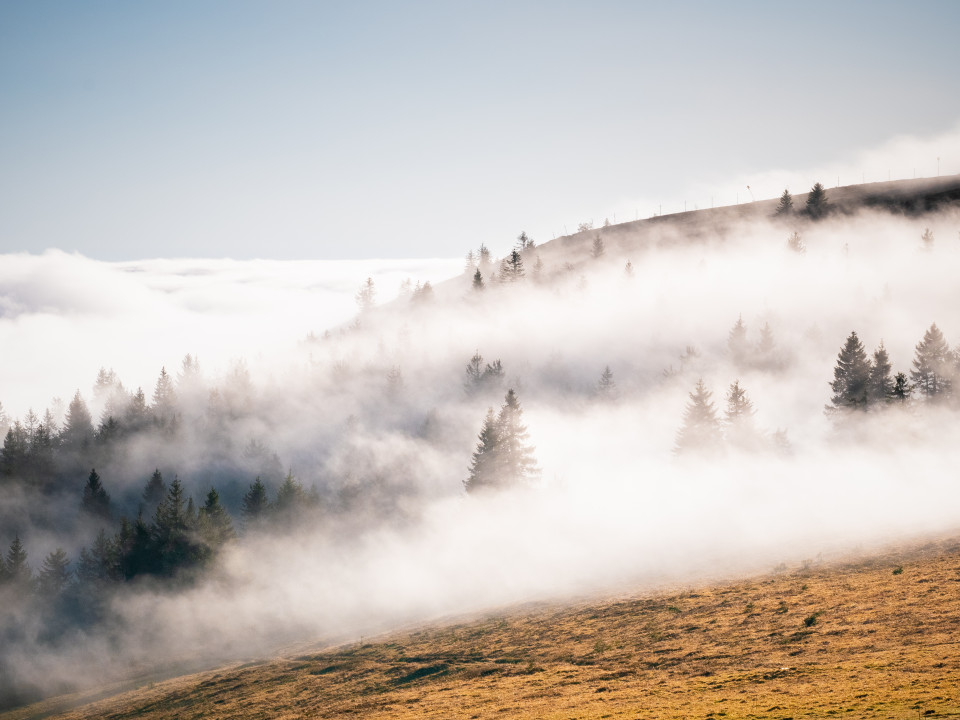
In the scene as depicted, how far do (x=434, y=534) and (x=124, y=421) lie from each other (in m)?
88.1

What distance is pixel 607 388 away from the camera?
12319cm

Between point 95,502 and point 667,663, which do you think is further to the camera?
point 95,502

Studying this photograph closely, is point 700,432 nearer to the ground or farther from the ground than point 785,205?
nearer to the ground

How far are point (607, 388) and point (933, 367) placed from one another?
5485cm

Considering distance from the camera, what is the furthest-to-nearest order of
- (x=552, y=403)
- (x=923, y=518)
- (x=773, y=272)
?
(x=773, y=272) < (x=552, y=403) < (x=923, y=518)

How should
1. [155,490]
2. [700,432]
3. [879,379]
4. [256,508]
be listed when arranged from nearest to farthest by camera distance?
[700,432] → [879,379] → [256,508] → [155,490]

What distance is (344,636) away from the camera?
5416 centimetres

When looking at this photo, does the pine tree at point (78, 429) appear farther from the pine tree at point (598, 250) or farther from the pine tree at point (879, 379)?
the pine tree at point (598, 250)

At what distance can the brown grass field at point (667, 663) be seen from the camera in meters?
22.3

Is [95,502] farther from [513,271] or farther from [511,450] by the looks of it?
[513,271]

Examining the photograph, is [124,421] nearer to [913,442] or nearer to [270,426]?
[270,426]

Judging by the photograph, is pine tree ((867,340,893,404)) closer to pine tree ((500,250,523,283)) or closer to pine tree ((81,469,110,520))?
pine tree ((500,250,523,283))

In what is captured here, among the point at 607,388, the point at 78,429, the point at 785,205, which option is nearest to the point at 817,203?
the point at 785,205

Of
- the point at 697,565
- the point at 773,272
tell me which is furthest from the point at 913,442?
the point at 773,272
